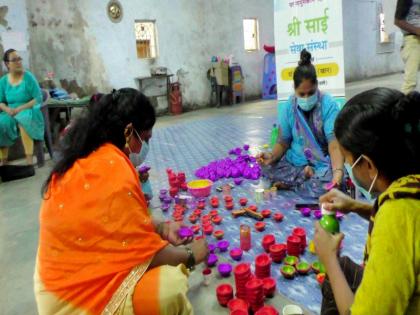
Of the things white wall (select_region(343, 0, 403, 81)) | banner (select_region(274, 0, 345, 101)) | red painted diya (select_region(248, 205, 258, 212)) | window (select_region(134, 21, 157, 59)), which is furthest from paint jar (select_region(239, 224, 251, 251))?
white wall (select_region(343, 0, 403, 81))

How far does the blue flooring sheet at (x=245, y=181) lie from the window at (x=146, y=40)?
7.71ft

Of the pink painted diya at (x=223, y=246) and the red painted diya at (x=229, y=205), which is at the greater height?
the red painted diya at (x=229, y=205)

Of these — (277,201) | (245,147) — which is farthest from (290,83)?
(277,201)

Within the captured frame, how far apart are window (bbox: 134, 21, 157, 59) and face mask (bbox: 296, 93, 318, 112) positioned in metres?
6.46

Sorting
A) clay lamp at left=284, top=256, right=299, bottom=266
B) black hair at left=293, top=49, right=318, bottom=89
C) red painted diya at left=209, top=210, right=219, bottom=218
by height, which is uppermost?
Answer: black hair at left=293, top=49, right=318, bottom=89

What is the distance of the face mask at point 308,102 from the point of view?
9.20ft

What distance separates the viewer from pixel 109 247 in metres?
1.33

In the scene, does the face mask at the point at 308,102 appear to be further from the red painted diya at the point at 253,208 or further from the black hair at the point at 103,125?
the black hair at the point at 103,125

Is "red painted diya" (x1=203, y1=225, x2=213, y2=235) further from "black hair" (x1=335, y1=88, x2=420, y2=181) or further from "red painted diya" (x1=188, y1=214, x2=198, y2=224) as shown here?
"black hair" (x1=335, y1=88, x2=420, y2=181)

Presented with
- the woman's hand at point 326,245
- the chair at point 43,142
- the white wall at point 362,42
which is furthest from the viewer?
the white wall at point 362,42

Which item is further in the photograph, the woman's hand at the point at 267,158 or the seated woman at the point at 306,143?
the woman's hand at the point at 267,158

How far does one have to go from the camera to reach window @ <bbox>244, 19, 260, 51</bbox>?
34.4 feet

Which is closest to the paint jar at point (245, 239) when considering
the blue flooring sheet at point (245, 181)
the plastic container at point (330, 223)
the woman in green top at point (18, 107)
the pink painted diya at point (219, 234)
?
the blue flooring sheet at point (245, 181)

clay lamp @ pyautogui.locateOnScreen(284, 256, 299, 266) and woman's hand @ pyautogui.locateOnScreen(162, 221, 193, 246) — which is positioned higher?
woman's hand @ pyautogui.locateOnScreen(162, 221, 193, 246)
